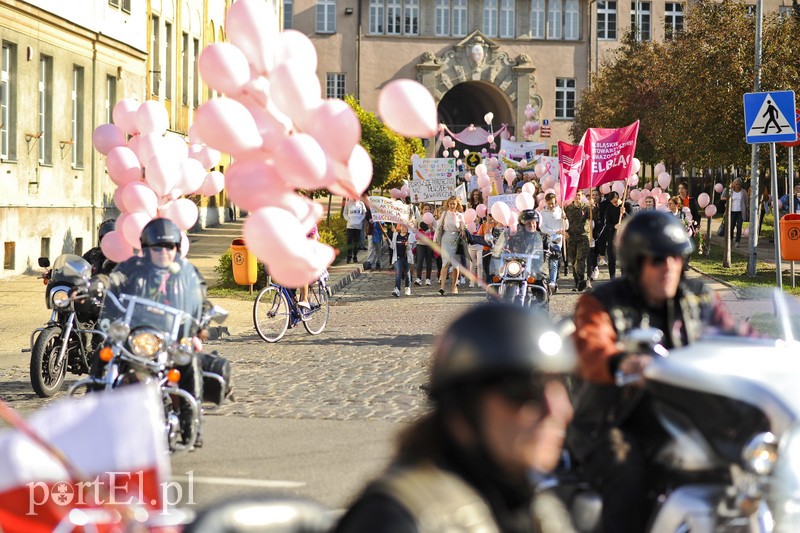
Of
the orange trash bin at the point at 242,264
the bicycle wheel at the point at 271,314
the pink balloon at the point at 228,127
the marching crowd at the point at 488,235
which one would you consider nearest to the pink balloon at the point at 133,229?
the pink balloon at the point at 228,127

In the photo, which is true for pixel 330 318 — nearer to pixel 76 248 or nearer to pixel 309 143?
pixel 76 248

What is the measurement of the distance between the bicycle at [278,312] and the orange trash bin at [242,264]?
361 centimetres

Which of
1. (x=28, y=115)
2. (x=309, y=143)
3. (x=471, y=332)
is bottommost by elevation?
(x=471, y=332)

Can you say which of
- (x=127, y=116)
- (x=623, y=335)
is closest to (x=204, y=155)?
(x=127, y=116)

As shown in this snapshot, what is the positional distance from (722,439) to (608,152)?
22.7m

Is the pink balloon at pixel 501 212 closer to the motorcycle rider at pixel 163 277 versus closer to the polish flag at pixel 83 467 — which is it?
the motorcycle rider at pixel 163 277

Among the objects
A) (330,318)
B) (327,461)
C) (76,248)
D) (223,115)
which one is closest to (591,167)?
(330,318)

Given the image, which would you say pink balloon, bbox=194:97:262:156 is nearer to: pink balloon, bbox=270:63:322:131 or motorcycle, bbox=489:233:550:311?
pink balloon, bbox=270:63:322:131

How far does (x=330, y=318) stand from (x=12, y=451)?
16042mm

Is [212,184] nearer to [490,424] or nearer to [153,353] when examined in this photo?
[153,353]

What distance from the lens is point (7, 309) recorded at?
18672mm

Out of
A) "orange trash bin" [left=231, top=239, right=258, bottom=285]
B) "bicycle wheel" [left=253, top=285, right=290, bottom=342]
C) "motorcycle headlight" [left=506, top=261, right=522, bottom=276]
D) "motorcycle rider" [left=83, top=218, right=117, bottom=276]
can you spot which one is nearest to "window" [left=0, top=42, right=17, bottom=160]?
"orange trash bin" [left=231, top=239, right=258, bottom=285]

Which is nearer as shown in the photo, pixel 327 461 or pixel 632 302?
pixel 632 302

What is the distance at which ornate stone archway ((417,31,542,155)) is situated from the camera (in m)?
68.1
